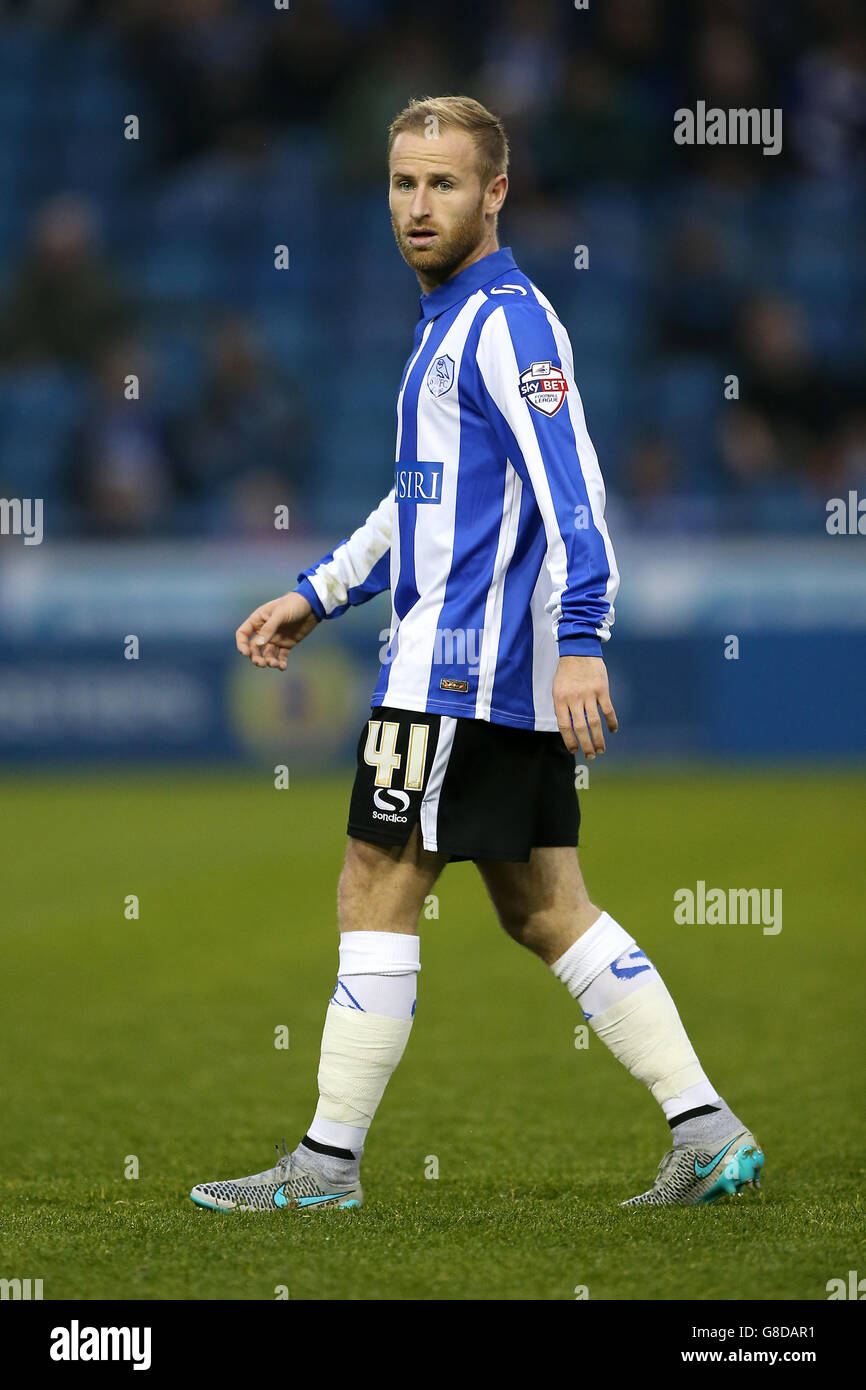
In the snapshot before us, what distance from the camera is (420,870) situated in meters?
3.37

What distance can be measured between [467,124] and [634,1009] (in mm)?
1669

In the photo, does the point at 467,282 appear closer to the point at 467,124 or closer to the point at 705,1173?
the point at 467,124

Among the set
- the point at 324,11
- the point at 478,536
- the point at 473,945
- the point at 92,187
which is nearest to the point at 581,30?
the point at 324,11

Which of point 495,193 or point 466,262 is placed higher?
point 495,193

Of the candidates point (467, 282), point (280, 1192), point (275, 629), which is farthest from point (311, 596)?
point (280, 1192)

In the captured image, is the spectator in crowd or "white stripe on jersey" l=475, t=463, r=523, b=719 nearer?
"white stripe on jersey" l=475, t=463, r=523, b=719

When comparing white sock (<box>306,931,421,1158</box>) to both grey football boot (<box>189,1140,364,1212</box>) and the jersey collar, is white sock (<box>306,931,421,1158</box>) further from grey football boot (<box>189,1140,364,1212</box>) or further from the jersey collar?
the jersey collar

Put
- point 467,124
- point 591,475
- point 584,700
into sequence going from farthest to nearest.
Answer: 1. point 467,124
2. point 591,475
3. point 584,700

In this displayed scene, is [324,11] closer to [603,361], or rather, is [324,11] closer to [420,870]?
[603,361]

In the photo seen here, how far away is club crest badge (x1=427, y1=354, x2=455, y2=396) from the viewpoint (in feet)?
11.0

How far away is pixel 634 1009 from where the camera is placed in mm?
3438
